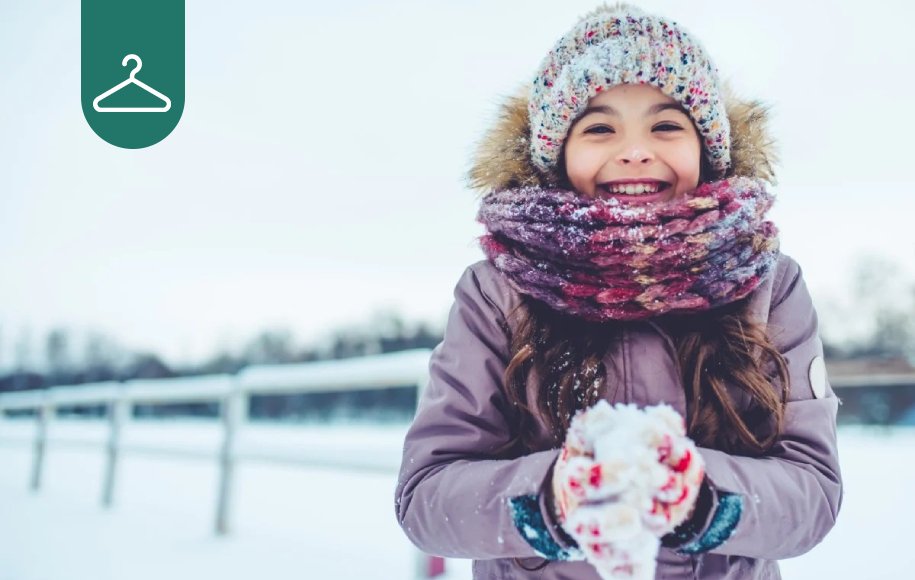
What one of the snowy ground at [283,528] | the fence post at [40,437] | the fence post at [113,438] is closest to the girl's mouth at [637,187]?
the snowy ground at [283,528]

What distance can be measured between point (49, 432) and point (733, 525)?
Result: 6.84 meters

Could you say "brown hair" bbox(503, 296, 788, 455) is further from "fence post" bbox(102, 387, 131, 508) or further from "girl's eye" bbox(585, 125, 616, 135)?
"fence post" bbox(102, 387, 131, 508)

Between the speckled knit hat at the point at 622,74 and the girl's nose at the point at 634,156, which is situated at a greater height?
the speckled knit hat at the point at 622,74

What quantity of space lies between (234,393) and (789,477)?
3.23 meters

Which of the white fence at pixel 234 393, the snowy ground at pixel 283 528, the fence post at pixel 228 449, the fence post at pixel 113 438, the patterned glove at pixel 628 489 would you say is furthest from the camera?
the fence post at pixel 113 438

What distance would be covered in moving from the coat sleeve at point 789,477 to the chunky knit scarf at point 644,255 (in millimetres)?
105

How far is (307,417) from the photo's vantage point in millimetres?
22375

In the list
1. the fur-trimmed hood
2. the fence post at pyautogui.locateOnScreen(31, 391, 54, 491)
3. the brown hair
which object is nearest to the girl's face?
the fur-trimmed hood

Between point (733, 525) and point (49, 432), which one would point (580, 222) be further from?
point (49, 432)

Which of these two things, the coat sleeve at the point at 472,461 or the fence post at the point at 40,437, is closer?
the coat sleeve at the point at 472,461

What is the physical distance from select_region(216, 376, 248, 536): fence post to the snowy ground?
8 centimetres

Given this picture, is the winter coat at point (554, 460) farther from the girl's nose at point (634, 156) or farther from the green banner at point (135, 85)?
the green banner at point (135, 85)

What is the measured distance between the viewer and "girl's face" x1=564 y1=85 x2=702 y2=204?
1.00 m

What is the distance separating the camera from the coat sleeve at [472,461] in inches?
28.3
